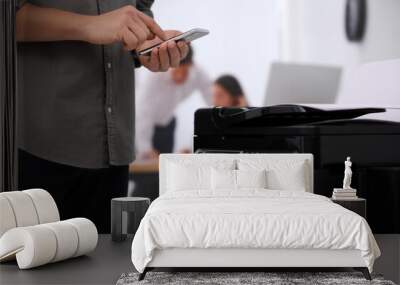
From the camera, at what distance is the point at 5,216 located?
378 cm

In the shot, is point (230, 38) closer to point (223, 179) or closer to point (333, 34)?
point (333, 34)

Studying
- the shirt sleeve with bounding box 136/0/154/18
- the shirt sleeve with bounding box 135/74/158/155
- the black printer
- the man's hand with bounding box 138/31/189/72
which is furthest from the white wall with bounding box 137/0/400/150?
the man's hand with bounding box 138/31/189/72

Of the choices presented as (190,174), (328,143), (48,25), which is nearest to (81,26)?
(48,25)

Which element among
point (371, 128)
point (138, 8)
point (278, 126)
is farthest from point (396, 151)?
point (138, 8)

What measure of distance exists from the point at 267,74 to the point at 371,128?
159cm

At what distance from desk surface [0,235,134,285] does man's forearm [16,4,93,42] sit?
4.40 feet

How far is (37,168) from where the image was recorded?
4.46 meters

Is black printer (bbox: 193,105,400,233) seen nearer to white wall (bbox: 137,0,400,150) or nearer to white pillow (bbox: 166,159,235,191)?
white pillow (bbox: 166,159,235,191)

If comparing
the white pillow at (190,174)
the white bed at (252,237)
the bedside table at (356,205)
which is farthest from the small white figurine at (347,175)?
the white bed at (252,237)

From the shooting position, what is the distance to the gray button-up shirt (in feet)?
14.7

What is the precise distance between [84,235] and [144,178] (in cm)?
238

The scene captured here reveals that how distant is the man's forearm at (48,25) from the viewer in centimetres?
444

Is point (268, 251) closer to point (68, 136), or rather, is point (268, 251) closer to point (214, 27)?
point (68, 136)

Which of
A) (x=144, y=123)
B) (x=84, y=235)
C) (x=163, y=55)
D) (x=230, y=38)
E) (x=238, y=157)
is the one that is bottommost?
(x=84, y=235)
